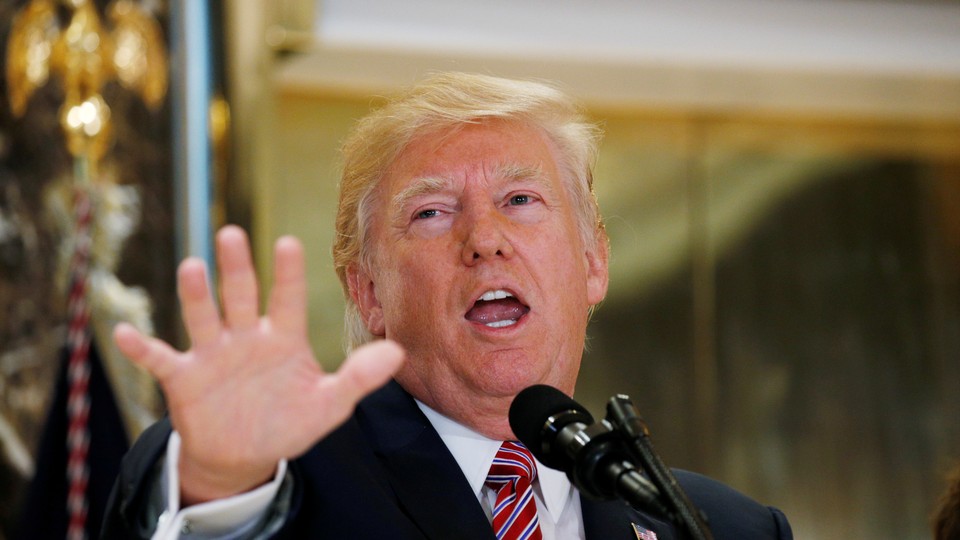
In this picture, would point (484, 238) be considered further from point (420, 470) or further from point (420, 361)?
point (420, 470)

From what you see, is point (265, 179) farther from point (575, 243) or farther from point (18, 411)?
point (575, 243)

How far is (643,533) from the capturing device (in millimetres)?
2092

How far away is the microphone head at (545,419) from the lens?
157 cm

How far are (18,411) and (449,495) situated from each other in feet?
9.61

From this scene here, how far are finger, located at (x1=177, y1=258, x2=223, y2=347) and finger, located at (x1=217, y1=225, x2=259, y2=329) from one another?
2 cm

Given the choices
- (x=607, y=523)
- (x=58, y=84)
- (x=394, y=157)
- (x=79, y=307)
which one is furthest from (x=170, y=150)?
(x=607, y=523)

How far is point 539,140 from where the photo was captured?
232cm

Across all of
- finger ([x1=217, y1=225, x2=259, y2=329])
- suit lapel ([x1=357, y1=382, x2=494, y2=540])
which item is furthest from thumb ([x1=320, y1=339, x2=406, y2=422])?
suit lapel ([x1=357, y1=382, x2=494, y2=540])

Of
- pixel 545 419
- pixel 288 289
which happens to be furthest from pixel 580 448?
pixel 288 289

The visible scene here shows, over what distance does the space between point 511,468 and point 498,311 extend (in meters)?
0.29

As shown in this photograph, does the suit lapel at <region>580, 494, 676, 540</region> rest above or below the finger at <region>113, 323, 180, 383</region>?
below

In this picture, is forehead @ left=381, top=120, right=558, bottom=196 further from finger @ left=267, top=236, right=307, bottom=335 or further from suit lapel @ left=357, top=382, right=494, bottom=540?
finger @ left=267, top=236, right=307, bottom=335

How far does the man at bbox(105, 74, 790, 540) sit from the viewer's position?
1370 millimetres

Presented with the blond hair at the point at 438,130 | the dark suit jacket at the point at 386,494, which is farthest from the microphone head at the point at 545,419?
the blond hair at the point at 438,130
